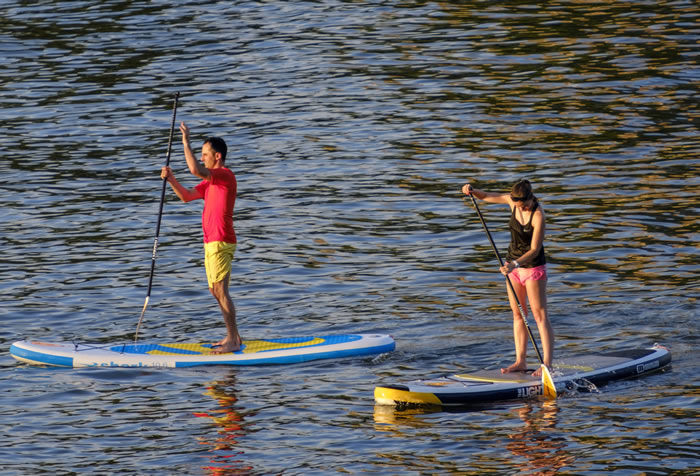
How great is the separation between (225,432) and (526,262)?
11.7 feet

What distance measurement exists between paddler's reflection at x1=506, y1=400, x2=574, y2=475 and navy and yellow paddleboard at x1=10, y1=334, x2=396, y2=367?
2.48m

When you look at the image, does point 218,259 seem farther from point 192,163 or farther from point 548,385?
point 548,385

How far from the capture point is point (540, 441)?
11.5 m

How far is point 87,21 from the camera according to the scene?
37875mm

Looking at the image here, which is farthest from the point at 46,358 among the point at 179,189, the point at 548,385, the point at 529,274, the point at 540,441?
the point at 540,441

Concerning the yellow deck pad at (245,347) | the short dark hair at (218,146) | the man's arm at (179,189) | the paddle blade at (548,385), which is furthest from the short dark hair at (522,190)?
the man's arm at (179,189)

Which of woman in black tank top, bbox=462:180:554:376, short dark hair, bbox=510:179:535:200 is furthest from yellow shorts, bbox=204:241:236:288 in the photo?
short dark hair, bbox=510:179:535:200

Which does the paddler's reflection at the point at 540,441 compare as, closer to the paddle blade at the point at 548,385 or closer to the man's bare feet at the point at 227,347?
the paddle blade at the point at 548,385

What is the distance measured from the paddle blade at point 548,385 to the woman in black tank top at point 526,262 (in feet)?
0.77

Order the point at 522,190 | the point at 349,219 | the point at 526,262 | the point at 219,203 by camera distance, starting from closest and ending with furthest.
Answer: the point at 522,190 < the point at 526,262 < the point at 219,203 < the point at 349,219

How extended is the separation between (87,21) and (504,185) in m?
20.5

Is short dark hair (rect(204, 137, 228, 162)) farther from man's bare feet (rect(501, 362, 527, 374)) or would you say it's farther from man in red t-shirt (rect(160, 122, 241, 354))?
man's bare feet (rect(501, 362, 527, 374))

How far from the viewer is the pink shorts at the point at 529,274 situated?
503 inches

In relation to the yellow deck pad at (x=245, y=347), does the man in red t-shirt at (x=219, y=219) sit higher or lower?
higher
